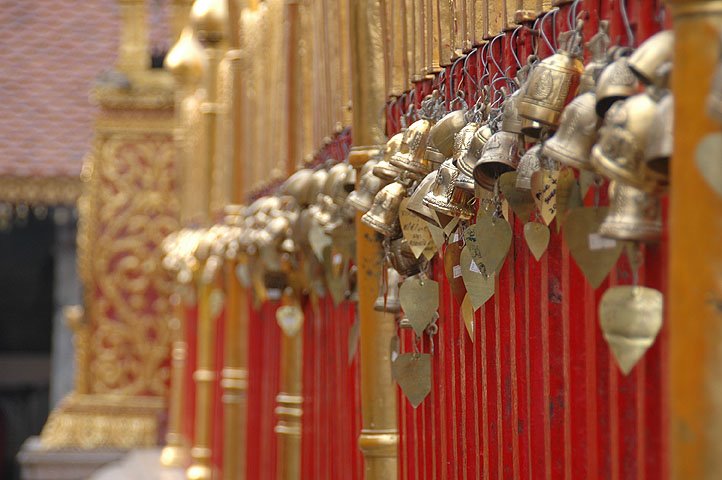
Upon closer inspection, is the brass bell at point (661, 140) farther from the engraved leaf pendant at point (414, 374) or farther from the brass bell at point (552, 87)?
the engraved leaf pendant at point (414, 374)

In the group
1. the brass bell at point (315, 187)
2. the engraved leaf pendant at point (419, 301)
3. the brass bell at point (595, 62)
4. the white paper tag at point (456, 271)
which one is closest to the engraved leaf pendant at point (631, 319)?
the brass bell at point (595, 62)

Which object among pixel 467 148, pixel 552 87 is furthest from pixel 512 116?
pixel 467 148

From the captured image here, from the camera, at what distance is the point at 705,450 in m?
1.45

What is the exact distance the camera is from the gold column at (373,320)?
3420 millimetres

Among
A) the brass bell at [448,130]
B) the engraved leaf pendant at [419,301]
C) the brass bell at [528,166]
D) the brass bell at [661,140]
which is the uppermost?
the brass bell at [448,130]

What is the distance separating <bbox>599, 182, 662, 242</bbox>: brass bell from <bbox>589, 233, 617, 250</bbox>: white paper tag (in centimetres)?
16

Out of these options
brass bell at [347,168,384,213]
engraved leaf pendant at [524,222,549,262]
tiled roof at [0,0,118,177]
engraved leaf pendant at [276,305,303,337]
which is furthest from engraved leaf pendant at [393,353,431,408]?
tiled roof at [0,0,118,177]

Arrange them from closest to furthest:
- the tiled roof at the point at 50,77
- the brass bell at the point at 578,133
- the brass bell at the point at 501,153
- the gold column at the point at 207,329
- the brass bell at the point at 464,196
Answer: the brass bell at the point at 578,133 < the brass bell at the point at 501,153 < the brass bell at the point at 464,196 < the gold column at the point at 207,329 < the tiled roof at the point at 50,77

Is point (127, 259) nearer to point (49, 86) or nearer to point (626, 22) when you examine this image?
point (49, 86)

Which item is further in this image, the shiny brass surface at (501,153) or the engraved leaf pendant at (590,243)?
the shiny brass surface at (501,153)

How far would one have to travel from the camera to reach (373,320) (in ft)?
11.3

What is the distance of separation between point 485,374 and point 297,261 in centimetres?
196

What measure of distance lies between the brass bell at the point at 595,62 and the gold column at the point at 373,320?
1.47 meters

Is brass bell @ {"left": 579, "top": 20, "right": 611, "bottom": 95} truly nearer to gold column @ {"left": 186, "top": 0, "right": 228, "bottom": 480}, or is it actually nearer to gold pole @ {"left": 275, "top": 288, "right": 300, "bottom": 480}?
gold pole @ {"left": 275, "top": 288, "right": 300, "bottom": 480}
